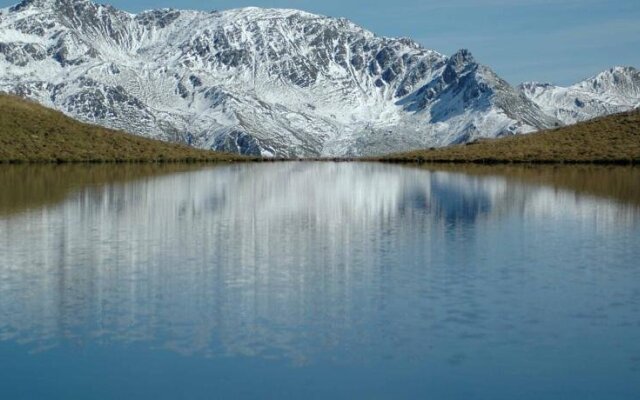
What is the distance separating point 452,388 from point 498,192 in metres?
62.1

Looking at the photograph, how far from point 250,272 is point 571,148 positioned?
141m

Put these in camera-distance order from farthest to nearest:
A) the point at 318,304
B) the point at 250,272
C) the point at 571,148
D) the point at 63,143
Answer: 1. the point at 571,148
2. the point at 63,143
3. the point at 250,272
4. the point at 318,304

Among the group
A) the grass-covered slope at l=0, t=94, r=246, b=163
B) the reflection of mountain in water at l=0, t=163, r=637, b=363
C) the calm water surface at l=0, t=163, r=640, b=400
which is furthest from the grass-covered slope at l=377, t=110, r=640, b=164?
the calm water surface at l=0, t=163, r=640, b=400

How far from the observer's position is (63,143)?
554ft

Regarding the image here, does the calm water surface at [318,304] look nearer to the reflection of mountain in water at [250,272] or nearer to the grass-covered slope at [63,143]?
the reflection of mountain in water at [250,272]

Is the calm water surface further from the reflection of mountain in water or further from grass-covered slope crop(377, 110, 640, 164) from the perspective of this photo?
grass-covered slope crop(377, 110, 640, 164)

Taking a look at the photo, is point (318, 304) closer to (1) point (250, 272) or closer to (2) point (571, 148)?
(1) point (250, 272)

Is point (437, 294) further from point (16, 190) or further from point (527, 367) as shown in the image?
point (16, 190)

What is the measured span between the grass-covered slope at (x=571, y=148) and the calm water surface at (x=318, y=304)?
323ft

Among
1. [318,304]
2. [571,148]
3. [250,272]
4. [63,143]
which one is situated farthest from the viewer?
[571,148]

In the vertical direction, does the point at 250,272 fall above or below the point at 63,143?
below

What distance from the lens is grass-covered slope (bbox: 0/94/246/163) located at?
525 feet

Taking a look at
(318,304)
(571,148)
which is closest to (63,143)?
(571,148)

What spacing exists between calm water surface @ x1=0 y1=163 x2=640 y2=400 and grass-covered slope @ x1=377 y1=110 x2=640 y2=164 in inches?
3882
